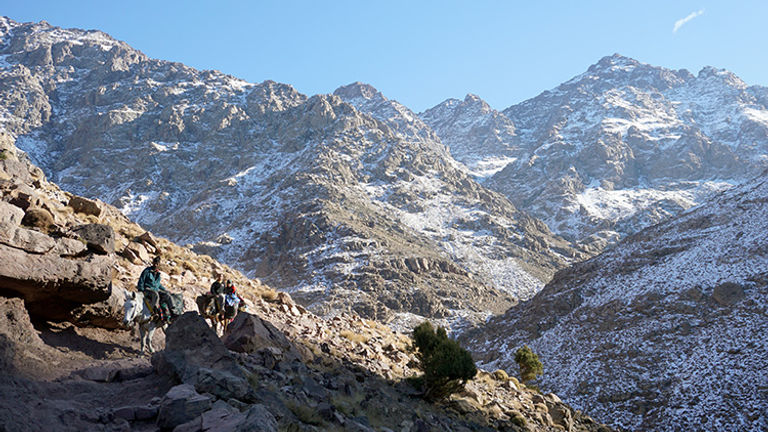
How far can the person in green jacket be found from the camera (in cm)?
1111

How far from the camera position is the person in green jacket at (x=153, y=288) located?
36.4 feet

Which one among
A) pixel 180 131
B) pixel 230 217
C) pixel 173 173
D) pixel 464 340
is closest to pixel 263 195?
pixel 230 217

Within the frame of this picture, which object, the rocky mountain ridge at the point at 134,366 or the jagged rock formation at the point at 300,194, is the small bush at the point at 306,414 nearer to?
the rocky mountain ridge at the point at 134,366

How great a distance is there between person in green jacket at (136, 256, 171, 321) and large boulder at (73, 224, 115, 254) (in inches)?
40.1

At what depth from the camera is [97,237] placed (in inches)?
414

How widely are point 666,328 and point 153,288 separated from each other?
37364 millimetres

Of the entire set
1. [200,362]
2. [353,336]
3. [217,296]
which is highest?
[217,296]

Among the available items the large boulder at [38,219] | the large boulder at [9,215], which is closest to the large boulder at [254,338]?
the large boulder at [9,215]

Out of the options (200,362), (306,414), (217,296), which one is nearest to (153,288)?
(217,296)

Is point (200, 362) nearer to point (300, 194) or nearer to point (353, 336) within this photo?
point (353, 336)

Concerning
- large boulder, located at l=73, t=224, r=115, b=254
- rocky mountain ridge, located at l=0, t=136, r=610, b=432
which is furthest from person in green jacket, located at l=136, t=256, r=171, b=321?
large boulder, located at l=73, t=224, r=115, b=254

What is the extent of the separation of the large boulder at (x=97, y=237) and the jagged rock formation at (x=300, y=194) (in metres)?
60.3

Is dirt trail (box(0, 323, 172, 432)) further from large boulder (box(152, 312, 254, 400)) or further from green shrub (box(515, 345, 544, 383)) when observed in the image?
green shrub (box(515, 345, 544, 383))

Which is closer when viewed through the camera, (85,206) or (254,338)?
(254,338)
